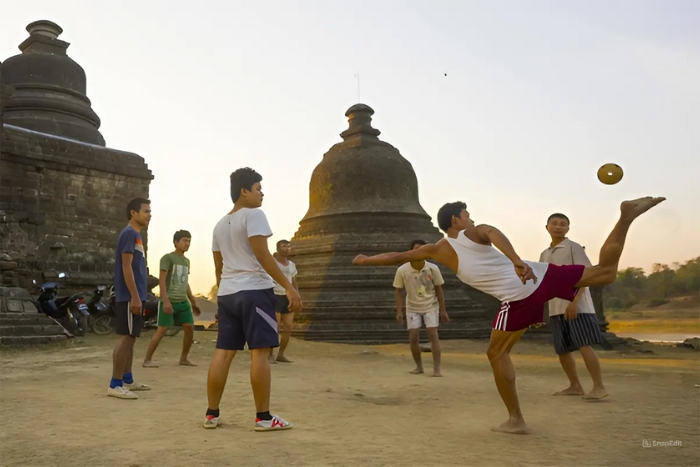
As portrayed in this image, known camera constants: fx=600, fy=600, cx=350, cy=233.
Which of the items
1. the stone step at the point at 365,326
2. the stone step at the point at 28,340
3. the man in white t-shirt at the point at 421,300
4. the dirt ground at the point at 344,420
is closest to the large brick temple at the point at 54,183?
the stone step at the point at 28,340

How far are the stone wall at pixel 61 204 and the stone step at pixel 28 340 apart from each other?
9.81 ft

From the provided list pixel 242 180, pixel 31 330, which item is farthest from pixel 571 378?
pixel 31 330

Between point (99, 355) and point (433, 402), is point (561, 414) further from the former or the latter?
point (99, 355)

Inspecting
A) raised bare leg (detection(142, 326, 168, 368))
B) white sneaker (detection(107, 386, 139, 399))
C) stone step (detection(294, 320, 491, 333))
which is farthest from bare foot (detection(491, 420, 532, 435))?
stone step (detection(294, 320, 491, 333))

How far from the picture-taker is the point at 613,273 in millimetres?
3467

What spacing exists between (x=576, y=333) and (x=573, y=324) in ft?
0.24

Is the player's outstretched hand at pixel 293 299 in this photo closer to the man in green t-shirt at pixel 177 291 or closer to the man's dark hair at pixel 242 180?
the man's dark hair at pixel 242 180

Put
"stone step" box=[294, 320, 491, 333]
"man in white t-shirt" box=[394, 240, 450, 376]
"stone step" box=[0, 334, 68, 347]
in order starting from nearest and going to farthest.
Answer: "man in white t-shirt" box=[394, 240, 450, 376] → "stone step" box=[0, 334, 68, 347] → "stone step" box=[294, 320, 491, 333]

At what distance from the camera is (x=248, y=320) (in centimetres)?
328

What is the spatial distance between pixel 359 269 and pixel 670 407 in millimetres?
9121

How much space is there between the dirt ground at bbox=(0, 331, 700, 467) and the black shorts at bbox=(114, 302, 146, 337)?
486 millimetres

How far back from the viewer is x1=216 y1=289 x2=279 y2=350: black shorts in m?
3.25

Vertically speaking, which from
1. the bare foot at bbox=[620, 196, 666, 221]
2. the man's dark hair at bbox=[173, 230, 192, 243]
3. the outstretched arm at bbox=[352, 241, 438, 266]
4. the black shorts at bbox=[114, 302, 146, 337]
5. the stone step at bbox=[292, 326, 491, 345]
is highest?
the man's dark hair at bbox=[173, 230, 192, 243]

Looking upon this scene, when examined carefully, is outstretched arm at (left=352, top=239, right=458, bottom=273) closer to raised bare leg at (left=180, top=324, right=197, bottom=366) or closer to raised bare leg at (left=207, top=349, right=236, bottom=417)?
raised bare leg at (left=207, top=349, right=236, bottom=417)
